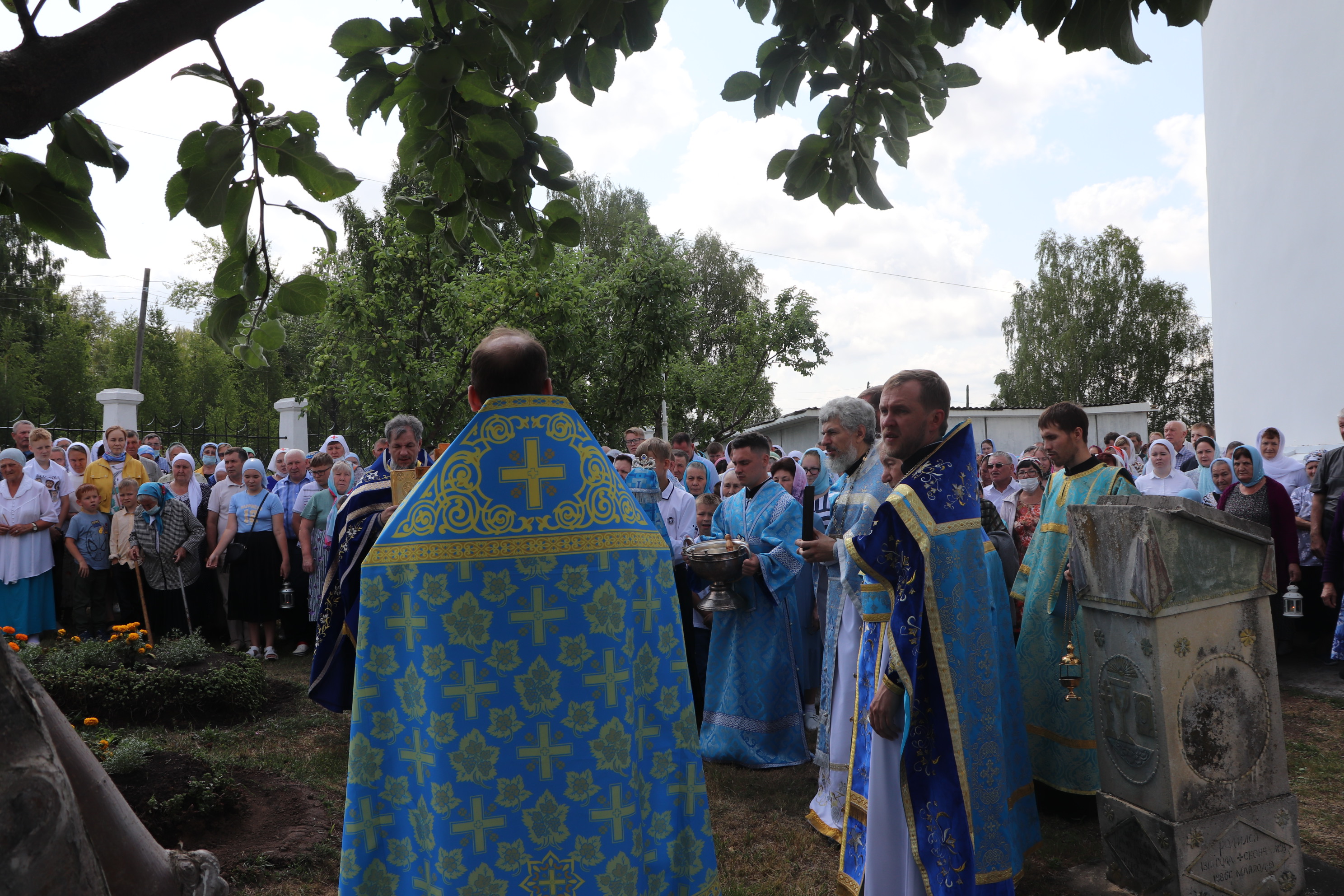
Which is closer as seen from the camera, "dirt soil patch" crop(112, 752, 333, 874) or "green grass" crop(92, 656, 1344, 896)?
"green grass" crop(92, 656, 1344, 896)

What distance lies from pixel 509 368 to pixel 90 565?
928 centimetres

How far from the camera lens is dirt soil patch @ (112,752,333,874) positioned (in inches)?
178

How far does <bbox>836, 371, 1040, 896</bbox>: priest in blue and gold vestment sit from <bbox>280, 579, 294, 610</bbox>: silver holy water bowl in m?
6.81

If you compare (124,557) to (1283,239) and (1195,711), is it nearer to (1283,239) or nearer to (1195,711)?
(1195,711)

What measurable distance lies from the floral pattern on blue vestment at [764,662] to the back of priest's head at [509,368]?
12.5 feet

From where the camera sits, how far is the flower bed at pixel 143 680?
668cm

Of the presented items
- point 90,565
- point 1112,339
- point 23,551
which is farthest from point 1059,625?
point 1112,339

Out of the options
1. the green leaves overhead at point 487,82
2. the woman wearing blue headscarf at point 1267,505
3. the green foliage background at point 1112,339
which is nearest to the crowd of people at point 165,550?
the green leaves overhead at point 487,82

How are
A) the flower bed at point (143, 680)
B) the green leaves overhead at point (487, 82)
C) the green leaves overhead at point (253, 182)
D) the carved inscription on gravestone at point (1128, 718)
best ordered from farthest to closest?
the flower bed at point (143, 680) → the carved inscription on gravestone at point (1128, 718) → the green leaves overhead at point (487, 82) → the green leaves overhead at point (253, 182)

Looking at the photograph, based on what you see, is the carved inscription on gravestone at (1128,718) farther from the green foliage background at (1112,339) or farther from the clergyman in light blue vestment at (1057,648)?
the green foliage background at (1112,339)

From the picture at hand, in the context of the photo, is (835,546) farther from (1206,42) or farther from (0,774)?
(1206,42)

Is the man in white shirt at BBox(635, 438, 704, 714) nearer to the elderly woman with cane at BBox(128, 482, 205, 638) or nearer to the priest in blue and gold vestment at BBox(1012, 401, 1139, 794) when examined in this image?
the priest in blue and gold vestment at BBox(1012, 401, 1139, 794)

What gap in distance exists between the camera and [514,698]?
2.23 metres

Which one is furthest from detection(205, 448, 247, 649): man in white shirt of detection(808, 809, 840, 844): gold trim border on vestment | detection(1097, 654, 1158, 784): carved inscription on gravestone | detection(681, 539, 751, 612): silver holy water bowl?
detection(1097, 654, 1158, 784): carved inscription on gravestone
